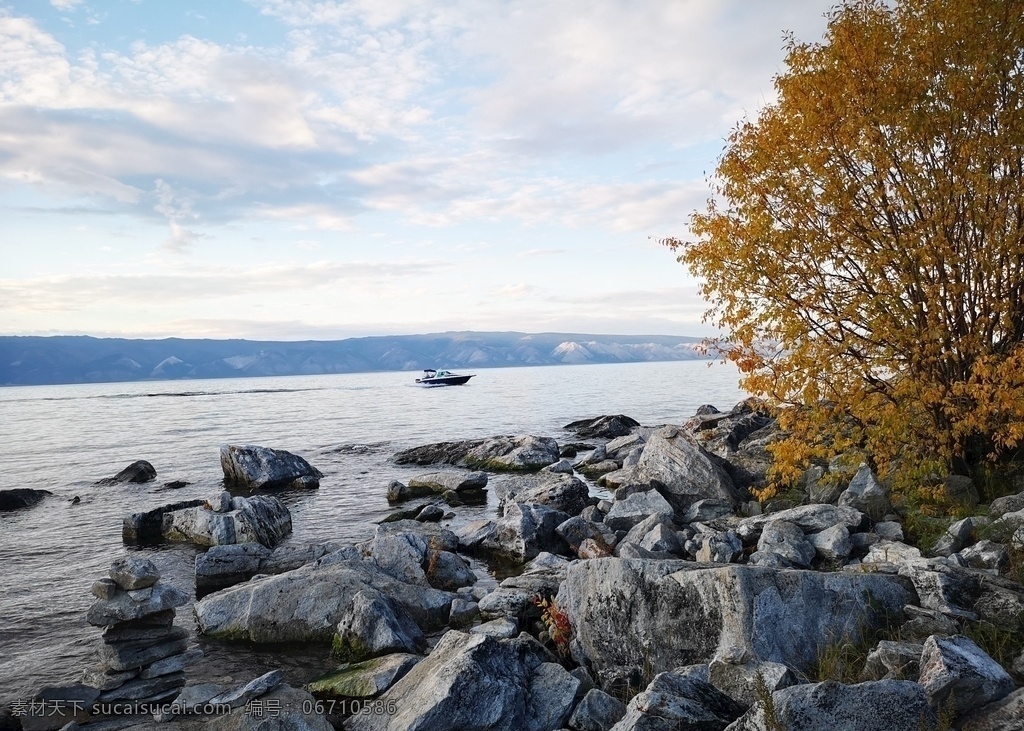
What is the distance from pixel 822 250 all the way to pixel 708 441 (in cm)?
1272

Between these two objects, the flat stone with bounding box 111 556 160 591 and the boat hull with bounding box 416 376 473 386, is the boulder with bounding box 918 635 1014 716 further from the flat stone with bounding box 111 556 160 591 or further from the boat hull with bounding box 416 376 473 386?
the boat hull with bounding box 416 376 473 386

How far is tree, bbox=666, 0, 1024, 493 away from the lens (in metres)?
12.1

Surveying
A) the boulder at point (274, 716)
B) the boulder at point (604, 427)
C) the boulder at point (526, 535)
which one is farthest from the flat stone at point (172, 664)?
the boulder at point (604, 427)

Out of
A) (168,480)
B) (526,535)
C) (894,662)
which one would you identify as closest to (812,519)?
(526,535)

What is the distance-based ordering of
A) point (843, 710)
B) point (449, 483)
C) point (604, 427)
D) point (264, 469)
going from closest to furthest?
point (843, 710), point (449, 483), point (264, 469), point (604, 427)

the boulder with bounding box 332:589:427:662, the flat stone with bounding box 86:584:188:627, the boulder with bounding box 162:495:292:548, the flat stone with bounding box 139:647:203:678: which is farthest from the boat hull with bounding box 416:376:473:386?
the boulder with bounding box 332:589:427:662

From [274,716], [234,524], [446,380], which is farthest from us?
[446,380]

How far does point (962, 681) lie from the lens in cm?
539

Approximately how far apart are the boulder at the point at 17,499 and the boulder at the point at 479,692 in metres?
24.2

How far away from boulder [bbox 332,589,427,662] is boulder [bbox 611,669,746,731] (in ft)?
16.1

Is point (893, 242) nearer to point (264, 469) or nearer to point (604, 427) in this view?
point (264, 469)

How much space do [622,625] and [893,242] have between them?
968 centimetres

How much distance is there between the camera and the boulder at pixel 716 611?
24.0 ft

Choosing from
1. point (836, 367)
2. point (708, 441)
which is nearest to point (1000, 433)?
point (836, 367)
